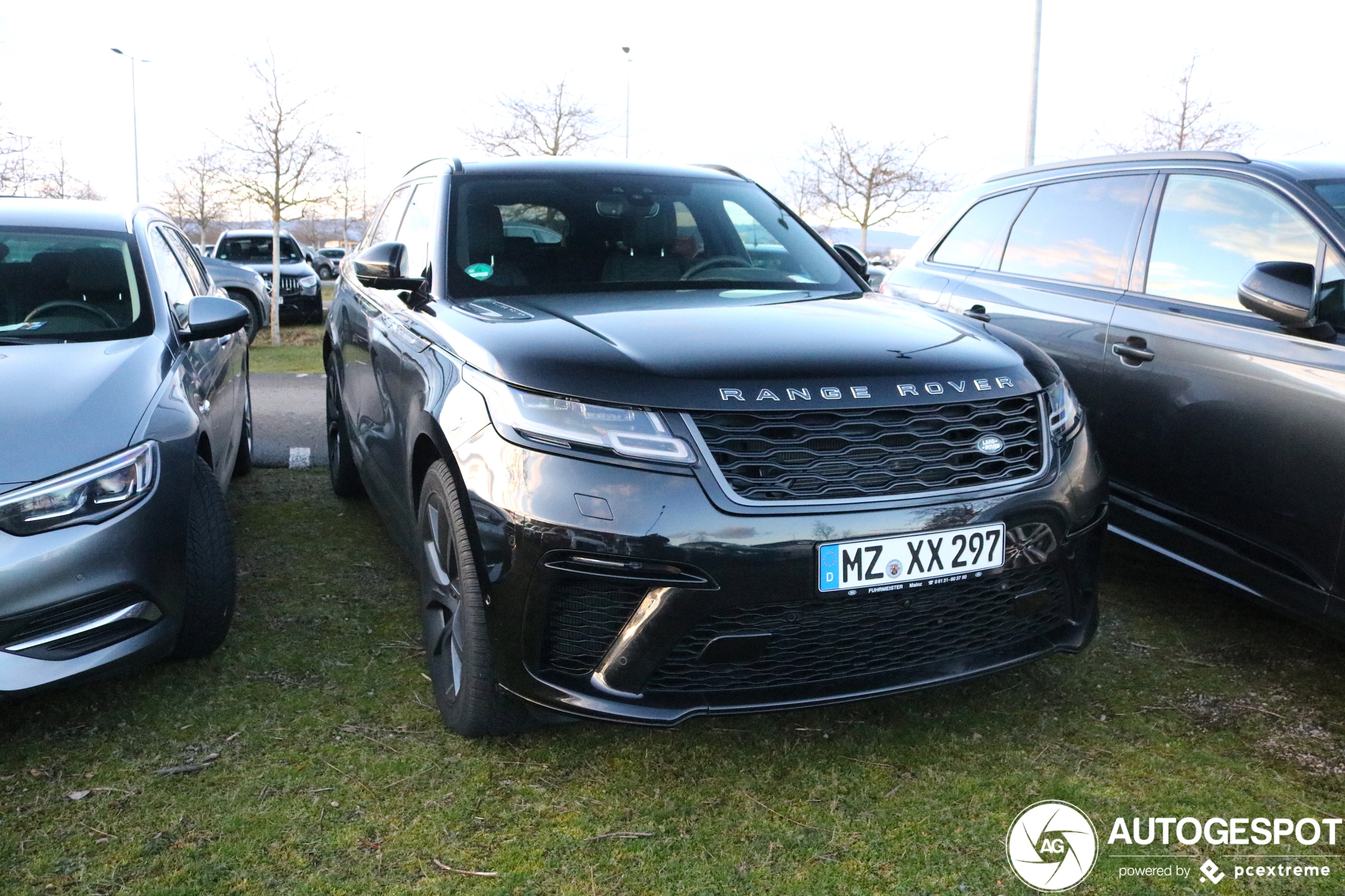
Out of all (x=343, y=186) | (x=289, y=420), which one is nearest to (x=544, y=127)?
(x=343, y=186)

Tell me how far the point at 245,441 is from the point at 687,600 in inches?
165

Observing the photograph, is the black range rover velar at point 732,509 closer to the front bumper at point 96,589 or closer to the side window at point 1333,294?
the front bumper at point 96,589

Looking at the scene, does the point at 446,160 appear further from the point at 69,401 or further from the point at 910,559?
the point at 910,559

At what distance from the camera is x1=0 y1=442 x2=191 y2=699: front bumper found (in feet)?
8.95

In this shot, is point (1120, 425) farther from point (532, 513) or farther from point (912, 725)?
point (532, 513)

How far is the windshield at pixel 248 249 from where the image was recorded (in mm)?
22000

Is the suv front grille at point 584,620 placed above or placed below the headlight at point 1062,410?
below

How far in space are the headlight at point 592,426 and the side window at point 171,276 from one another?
2.01 m

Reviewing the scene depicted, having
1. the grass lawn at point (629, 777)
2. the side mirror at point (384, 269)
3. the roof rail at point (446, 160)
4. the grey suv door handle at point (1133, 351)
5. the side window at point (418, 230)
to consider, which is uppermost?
the roof rail at point (446, 160)

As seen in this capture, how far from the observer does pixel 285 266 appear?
67.8 ft

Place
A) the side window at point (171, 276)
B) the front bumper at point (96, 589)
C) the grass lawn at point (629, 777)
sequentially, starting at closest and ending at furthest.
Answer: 1. the grass lawn at point (629, 777)
2. the front bumper at point (96, 589)
3. the side window at point (171, 276)

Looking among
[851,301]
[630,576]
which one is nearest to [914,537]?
[630,576]

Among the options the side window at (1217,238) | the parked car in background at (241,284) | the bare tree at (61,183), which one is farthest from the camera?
the bare tree at (61,183)

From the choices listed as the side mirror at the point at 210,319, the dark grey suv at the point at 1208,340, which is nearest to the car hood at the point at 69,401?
the side mirror at the point at 210,319
